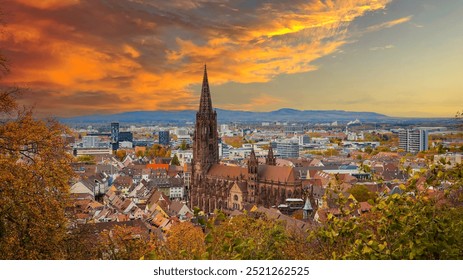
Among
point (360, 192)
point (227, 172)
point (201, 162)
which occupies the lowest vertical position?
point (227, 172)

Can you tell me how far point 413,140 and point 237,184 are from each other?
827 inches

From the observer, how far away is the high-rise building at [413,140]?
316 inches

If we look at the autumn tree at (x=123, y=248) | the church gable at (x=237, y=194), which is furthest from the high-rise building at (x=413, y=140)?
the church gable at (x=237, y=194)

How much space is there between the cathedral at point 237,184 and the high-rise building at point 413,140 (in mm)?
17461

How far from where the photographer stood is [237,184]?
29078 mm

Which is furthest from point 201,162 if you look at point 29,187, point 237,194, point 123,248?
point 29,187

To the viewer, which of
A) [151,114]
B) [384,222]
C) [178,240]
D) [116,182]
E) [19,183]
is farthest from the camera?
[116,182]

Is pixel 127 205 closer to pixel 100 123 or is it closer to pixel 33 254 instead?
pixel 100 123

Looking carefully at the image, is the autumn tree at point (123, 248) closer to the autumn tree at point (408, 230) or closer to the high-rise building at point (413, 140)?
the autumn tree at point (408, 230)

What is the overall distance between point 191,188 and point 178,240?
22.8 metres

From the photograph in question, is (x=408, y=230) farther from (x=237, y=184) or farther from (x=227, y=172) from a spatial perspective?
(x=227, y=172)

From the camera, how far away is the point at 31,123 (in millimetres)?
5789
